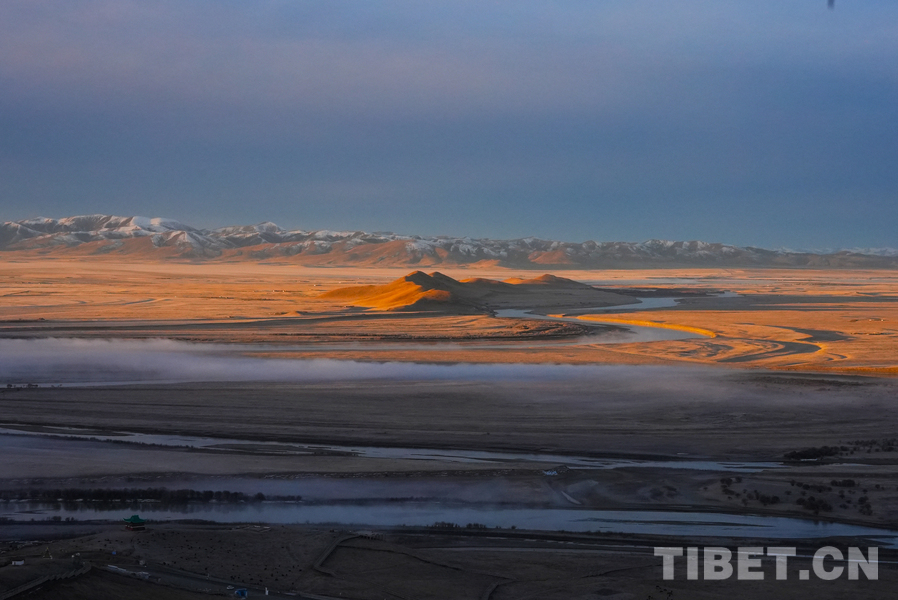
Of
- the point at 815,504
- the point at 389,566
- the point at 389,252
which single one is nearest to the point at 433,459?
the point at 389,566

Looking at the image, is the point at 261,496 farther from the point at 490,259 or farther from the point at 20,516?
the point at 490,259

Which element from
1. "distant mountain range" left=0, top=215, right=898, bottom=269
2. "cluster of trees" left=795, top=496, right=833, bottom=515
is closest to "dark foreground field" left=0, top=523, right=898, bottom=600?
"cluster of trees" left=795, top=496, right=833, bottom=515

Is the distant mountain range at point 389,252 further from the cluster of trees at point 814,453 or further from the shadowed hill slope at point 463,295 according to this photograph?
the cluster of trees at point 814,453

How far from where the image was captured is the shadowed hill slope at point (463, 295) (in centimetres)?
5472

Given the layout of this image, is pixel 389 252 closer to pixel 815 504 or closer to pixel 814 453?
pixel 814 453

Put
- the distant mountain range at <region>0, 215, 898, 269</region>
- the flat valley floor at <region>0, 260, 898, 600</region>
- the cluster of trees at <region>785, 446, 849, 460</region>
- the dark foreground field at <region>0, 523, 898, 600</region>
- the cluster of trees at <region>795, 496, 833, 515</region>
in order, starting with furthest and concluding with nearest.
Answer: the distant mountain range at <region>0, 215, 898, 269</region>
the cluster of trees at <region>785, 446, 849, 460</region>
the cluster of trees at <region>795, 496, 833, 515</region>
the flat valley floor at <region>0, 260, 898, 600</region>
the dark foreground field at <region>0, 523, 898, 600</region>

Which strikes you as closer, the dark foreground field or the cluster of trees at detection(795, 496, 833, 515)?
the dark foreground field

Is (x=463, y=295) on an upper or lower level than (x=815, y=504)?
upper

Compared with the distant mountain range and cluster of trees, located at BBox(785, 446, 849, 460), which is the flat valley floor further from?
the distant mountain range

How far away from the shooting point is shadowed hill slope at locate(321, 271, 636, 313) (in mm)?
54719

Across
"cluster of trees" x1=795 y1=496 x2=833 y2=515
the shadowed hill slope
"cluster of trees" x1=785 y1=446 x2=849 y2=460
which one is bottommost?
"cluster of trees" x1=795 y1=496 x2=833 y2=515

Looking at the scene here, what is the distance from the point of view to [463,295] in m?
63.7

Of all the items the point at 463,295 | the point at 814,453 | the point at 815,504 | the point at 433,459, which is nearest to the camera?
the point at 815,504

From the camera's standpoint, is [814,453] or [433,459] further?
[814,453]
